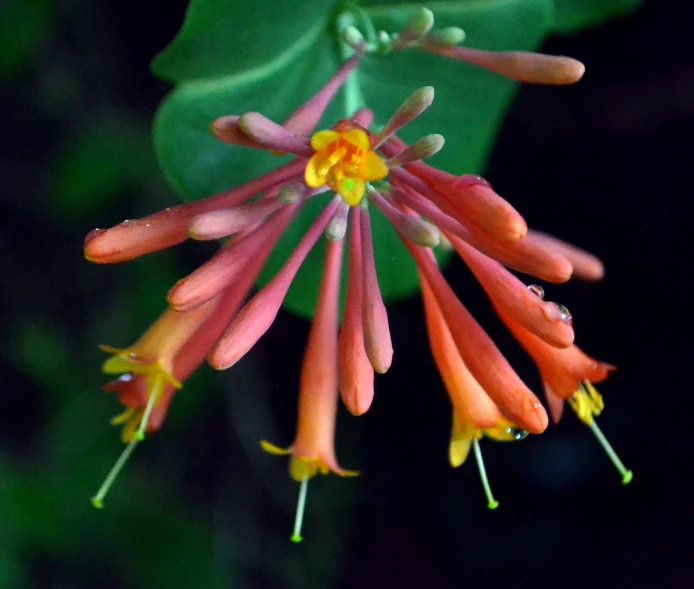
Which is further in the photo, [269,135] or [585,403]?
[585,403]

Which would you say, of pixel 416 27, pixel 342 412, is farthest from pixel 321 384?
pixel 342 412

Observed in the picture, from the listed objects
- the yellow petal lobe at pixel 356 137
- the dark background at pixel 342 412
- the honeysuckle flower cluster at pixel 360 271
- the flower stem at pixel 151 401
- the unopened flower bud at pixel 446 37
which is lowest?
the dark background at pixel 342 412

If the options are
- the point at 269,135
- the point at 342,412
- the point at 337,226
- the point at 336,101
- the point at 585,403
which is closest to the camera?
the point at 269,135

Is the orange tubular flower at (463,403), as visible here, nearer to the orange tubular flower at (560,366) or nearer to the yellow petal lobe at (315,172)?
the orange tubular flower at (560,366)

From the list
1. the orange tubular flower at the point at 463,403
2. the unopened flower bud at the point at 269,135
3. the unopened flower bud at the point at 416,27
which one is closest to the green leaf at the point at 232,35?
the unopened flower bud at the point at 416,27

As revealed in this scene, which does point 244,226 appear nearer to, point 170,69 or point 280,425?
point 170,69

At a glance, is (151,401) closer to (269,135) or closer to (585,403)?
(269,135)
